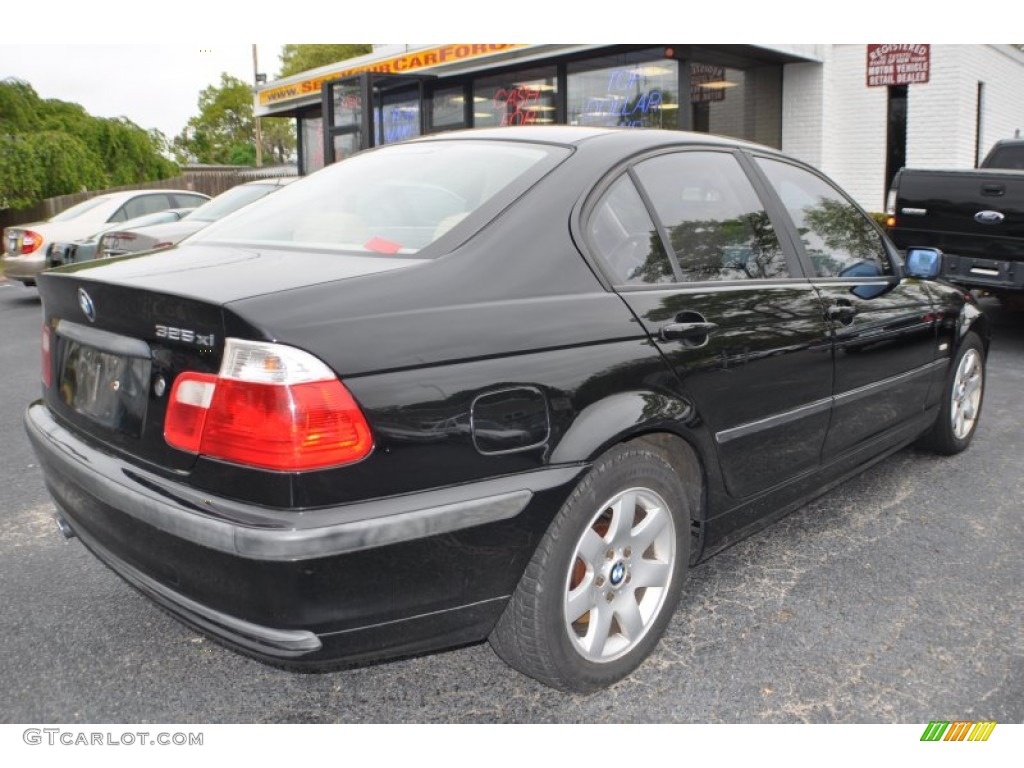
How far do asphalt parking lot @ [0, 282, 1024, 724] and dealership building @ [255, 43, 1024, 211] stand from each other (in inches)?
404

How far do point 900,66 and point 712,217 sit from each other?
11.4 m

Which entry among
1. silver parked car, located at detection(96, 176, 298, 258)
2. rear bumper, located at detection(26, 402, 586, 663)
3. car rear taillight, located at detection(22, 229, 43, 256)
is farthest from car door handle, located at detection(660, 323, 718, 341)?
car rear taillight, located at detection(22, 229, 43, 256)

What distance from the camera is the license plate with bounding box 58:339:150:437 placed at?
2.22m

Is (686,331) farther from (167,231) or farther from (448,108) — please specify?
(448,108)

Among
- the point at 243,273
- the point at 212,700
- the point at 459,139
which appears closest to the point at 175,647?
the point at 212,700

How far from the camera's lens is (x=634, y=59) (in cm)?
1327

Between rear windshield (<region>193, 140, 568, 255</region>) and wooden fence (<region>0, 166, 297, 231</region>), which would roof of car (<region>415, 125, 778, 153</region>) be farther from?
wooden fence (<region>0, 166, 297, 231</region>)

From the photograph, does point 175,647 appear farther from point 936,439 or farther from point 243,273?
point 936,439

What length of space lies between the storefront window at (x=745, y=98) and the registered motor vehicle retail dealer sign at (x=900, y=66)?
6.46 feet

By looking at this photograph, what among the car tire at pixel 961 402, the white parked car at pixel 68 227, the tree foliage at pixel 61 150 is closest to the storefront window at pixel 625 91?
the white parked car at pixel 68 227

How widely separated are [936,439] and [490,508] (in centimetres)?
320

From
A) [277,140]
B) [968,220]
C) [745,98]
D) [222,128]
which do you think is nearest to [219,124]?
[222,128]

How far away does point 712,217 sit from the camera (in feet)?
9.81

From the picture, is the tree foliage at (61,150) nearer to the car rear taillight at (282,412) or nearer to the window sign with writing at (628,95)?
the window sign with writing at (628,95)
